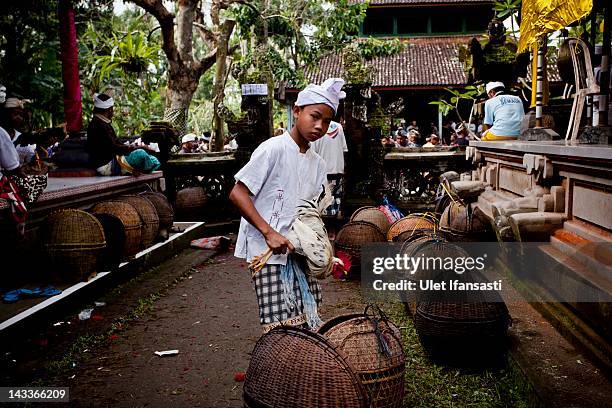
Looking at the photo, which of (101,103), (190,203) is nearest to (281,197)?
(101,103)

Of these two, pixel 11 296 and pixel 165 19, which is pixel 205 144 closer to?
pixel 165 19

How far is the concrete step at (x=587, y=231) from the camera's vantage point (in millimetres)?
3939

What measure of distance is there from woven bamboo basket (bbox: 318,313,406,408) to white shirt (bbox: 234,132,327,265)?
0.58 metres

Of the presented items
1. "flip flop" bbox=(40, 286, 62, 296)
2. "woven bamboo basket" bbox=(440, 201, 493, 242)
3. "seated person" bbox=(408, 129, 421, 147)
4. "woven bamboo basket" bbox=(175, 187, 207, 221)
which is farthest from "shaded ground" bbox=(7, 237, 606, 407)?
"seated person" bbox=(408, 129, 421, 147)

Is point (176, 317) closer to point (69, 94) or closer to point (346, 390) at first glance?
point (346, 390)

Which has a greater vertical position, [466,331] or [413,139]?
[413,139]

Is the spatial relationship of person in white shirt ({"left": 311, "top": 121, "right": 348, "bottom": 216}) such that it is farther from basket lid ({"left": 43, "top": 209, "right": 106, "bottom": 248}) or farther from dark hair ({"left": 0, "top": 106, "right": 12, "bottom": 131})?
dark hair ({"left": 0, "top": 106, "right": 12, "bottom": 131})

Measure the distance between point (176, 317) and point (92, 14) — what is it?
11.7 metres

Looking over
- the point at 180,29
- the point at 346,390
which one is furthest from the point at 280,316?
the point at 180,29

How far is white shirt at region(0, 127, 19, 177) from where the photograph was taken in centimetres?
585

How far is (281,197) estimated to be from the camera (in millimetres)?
3613

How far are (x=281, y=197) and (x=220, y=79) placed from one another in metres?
15.4

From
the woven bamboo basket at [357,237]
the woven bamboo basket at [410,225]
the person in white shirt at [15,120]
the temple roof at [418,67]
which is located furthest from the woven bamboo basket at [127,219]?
the temple roof at [418,67]

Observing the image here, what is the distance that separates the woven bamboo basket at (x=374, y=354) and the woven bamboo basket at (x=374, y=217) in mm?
4915
